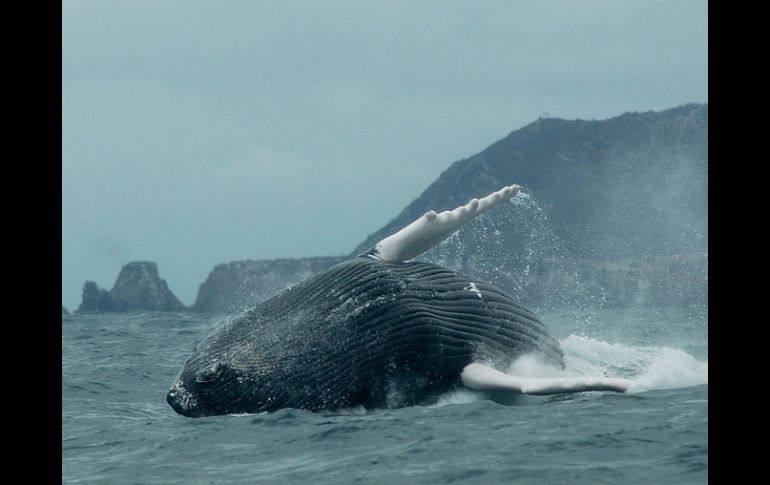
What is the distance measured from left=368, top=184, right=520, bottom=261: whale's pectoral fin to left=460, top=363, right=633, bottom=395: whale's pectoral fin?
217 cm

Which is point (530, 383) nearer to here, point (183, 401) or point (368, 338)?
point (368, 338)

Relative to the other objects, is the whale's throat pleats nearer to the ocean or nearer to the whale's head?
the whale's head

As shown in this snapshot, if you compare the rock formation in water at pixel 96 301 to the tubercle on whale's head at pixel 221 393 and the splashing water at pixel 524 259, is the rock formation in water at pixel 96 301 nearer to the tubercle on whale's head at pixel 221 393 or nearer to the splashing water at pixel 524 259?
the splashing water at pixel 524 259

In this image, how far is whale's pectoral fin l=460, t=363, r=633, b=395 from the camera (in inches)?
456

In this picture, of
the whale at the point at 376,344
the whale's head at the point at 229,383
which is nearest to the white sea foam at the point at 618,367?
the whale at the point at 376,344

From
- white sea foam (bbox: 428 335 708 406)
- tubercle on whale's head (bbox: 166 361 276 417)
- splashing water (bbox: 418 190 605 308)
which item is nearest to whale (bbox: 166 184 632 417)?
tubercle on whale's head (bbox: 166 361 276 417)

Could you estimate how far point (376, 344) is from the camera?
12.5m
